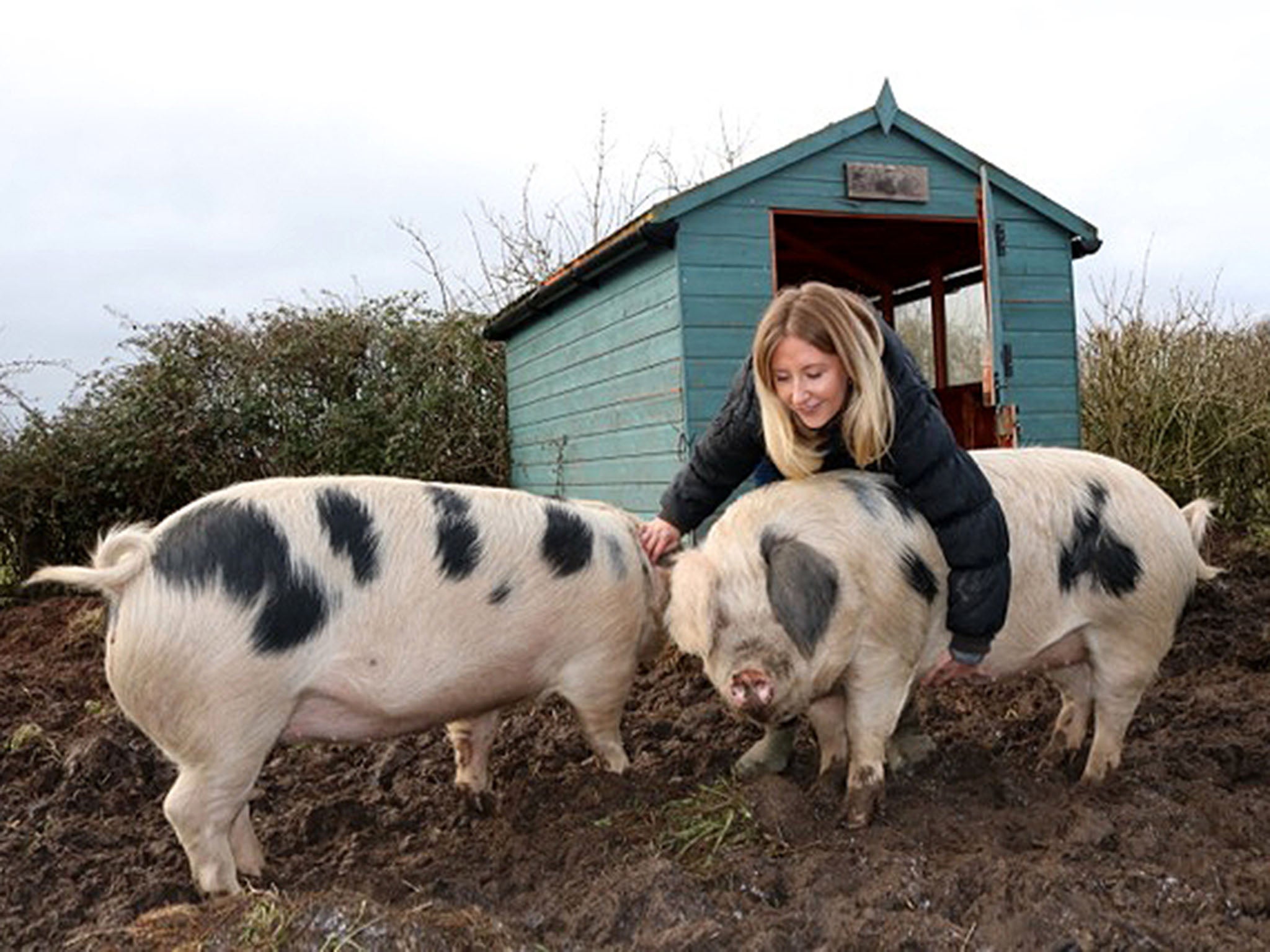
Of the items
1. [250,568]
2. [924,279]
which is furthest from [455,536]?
[924,279]

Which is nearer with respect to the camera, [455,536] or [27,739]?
[455,536]

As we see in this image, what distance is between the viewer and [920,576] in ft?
9.77

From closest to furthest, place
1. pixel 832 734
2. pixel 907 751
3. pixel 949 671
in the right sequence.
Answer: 1. pixel 949 671
2. pixel 832 734
3. pixel 907 751

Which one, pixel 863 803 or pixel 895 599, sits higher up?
pixel 895 599

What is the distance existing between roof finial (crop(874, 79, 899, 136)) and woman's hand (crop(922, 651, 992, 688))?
14.0ft

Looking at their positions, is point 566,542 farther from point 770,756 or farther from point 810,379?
point 770,756

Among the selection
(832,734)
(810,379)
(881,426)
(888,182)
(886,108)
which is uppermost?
(886,108)

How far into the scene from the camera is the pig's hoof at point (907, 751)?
3535mm

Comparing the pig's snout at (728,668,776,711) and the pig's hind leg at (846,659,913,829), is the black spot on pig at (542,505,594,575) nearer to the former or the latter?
the pig's snout at (728,668,776,711)

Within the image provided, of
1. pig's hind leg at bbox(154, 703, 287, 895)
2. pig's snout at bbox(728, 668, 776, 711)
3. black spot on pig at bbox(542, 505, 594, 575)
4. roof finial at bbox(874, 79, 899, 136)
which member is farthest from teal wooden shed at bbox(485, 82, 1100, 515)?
pig's hind leg at bbox(154, 703, 287, 895)

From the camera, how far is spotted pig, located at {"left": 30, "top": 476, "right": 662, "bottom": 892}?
2.59 metres

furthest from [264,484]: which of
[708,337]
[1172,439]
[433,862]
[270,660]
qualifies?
[1172,439]

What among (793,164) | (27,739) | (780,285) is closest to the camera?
(27,739)

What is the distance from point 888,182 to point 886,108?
1.45ft
